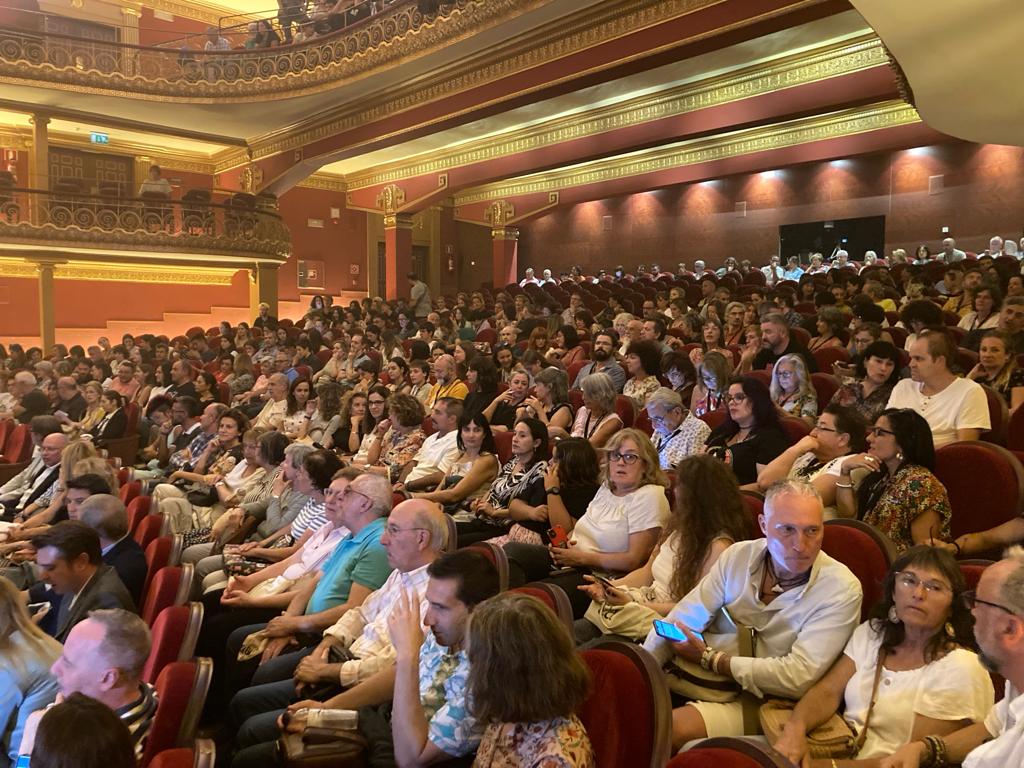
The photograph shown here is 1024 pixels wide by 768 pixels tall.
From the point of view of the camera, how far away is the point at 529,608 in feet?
4.48

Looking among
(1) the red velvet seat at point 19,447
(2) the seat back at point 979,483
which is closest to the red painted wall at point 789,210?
(2) the seat back at point 979,483

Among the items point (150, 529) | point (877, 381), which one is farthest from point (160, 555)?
point (877, 381)

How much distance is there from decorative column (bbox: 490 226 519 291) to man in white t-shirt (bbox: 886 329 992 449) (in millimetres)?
11675

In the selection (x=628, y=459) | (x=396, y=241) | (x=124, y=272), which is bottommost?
(x=628, y=459)

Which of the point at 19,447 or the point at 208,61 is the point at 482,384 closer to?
the point at 19,447

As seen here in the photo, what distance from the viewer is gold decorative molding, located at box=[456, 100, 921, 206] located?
380 inches

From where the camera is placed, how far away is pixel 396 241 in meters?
12.5

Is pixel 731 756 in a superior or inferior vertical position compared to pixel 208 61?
inferior

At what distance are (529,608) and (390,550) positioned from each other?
86cm

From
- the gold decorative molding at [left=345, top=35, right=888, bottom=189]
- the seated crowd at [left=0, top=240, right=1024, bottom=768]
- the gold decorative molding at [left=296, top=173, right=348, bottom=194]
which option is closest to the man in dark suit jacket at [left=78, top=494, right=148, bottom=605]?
the seated crowd at [left=0, top=240, right=1024, bottom=768]

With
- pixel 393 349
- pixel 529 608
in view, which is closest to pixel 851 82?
pixel 393 349

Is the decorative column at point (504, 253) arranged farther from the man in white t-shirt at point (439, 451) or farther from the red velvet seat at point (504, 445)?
the red velvet seat at point (504, 445)

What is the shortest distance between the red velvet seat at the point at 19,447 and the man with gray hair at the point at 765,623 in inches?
192

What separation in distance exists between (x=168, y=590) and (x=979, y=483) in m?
2.36
